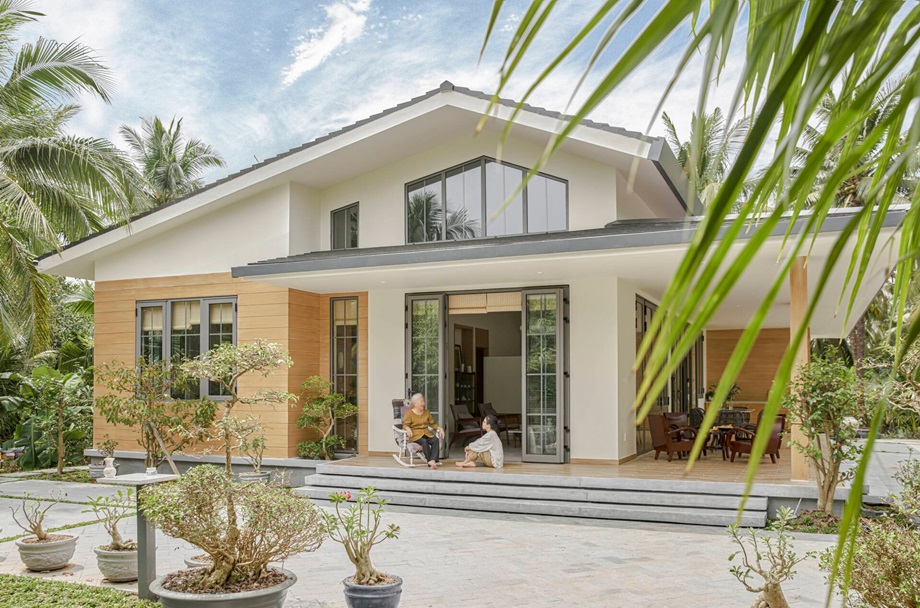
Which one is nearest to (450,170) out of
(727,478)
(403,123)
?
(403,123)

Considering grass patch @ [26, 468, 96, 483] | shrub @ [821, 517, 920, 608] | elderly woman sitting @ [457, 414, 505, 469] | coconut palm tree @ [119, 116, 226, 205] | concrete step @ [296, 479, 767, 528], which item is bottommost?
grass patch @ [26, 468, 96, 483]

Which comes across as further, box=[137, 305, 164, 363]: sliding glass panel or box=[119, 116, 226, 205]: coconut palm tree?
box=[119, 116, 226, 205]: coconut palm tree

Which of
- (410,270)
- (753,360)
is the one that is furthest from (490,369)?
(410,270)

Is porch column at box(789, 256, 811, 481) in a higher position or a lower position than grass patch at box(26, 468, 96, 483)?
higher

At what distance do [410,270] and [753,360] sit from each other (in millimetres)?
12685

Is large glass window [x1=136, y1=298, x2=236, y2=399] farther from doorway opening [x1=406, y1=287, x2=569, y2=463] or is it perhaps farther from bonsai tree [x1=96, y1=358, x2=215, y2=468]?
doorway opening [x1=406, y1=287, x2=569, y2=463]

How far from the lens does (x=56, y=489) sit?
12.5 metres

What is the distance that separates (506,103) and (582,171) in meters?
1.50

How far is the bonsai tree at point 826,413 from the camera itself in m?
8.72

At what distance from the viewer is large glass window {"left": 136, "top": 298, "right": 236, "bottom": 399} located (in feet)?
43.6

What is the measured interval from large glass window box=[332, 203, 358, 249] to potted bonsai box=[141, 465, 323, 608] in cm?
826

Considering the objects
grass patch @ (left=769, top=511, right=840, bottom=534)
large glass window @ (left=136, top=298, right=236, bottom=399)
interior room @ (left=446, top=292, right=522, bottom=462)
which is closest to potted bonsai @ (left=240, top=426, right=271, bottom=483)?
large glass window @ (left=136, top=298, right=236, bottom=399)

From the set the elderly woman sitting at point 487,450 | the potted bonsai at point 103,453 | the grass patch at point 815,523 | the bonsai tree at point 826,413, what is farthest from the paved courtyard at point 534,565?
the potted bonsai at point 103,453

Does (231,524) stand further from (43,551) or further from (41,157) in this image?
(41,157)
